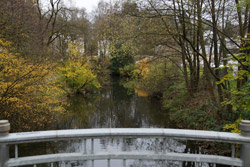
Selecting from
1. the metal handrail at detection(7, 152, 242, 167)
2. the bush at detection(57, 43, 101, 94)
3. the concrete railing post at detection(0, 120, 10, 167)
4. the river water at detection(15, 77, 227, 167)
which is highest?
the bush at detection(57, 43, 101, 94)

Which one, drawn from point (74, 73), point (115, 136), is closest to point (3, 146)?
point (115, 136)

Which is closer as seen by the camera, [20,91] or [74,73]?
[20,91]

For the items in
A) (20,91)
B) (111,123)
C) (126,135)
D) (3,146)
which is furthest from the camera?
(111,123)

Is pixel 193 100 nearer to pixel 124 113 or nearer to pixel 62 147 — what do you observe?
pixel 124 113

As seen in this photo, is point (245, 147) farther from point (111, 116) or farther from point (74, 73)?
point (74, 73)

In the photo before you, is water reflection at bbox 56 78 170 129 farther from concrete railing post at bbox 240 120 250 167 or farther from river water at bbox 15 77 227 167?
concrete railing post at bbox 240 120 250 167

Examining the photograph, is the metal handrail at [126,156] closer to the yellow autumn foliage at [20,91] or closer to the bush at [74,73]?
the yellow autumn foliage at [20,91]

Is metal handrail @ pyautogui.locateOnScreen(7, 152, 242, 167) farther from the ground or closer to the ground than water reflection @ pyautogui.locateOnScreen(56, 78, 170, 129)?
farther from the ground

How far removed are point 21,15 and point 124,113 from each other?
8810 mm

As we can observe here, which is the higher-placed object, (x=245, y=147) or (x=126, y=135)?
(x=126, y=135)

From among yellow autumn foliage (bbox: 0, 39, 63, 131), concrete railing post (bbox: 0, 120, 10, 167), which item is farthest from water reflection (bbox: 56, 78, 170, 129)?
concrete railing post (bbox: 0, 120, 10, 167)

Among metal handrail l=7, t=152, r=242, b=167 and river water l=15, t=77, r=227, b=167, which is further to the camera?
river water l=15, t=77, r=227, b=167

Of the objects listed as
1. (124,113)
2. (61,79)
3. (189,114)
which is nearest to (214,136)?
(189,114)

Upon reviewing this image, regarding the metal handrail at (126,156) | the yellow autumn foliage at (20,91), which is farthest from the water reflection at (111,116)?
the metal handrail at (126,156)
